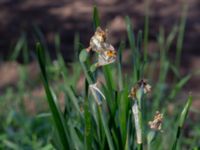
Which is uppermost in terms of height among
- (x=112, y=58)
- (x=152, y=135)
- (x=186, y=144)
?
(x=112, y=58)

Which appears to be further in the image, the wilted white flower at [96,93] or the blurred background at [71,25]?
the blurred background at [71,25]

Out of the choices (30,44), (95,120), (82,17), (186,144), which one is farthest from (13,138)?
(82,17)

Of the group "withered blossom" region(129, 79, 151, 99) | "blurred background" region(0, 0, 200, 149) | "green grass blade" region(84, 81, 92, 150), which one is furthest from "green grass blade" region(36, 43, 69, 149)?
"blurred background" region(0, 0, 200, 149)

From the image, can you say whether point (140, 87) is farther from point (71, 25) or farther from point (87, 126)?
point (71, 25)

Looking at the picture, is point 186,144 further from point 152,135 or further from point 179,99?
point 152,135

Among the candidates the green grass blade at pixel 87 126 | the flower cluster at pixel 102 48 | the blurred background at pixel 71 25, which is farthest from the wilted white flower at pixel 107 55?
the blurred background at pixel 71 25

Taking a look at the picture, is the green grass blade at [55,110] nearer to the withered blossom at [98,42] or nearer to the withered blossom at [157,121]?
the withered blossom at [98,42]

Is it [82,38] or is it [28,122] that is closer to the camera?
[28,122]

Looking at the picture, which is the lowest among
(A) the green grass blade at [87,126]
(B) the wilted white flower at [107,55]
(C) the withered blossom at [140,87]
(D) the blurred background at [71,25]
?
(D) the blurred background at [71,25]
